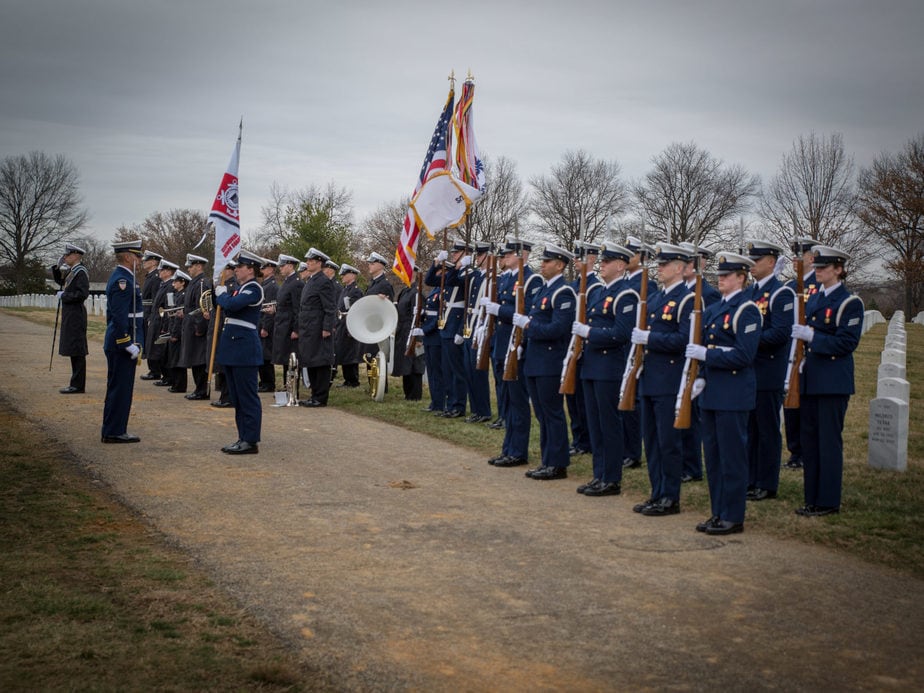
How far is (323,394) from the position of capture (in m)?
13.9

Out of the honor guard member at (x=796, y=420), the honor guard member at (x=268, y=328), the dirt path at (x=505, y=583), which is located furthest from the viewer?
the honor guard member at (x=268, y=328)

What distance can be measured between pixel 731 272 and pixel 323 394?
8.18 meters

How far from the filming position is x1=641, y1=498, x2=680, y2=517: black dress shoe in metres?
7.30

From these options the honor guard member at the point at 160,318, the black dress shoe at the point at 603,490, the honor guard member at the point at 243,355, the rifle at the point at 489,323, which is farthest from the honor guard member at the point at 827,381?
the honor guard member at the point at 160,318

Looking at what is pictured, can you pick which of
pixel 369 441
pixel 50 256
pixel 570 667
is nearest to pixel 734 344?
pixel 570 667

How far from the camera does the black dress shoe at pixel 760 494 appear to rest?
8.01m

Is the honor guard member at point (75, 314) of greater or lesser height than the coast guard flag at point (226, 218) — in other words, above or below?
below

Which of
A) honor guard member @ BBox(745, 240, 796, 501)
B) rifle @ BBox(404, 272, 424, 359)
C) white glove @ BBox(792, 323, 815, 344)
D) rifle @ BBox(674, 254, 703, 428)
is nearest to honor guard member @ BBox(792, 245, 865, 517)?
white glove @ BBox(792, 323, 815, 344)

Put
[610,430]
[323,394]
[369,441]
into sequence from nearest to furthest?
[610,430] → [369,441] → [323,394]

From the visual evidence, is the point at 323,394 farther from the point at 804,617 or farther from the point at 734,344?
the point at 804,617

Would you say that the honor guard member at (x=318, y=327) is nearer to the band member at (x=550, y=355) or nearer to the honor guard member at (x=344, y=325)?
the honor guard member at (x=344, y=325)

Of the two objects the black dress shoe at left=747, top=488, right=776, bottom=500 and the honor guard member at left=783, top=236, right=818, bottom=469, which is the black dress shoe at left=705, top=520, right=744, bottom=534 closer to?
the black dress shoe at left=747, top=488, right=776, bottom=500

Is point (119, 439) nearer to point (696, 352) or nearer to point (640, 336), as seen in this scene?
point (640, 336)

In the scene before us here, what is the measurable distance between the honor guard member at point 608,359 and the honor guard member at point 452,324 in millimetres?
4700
